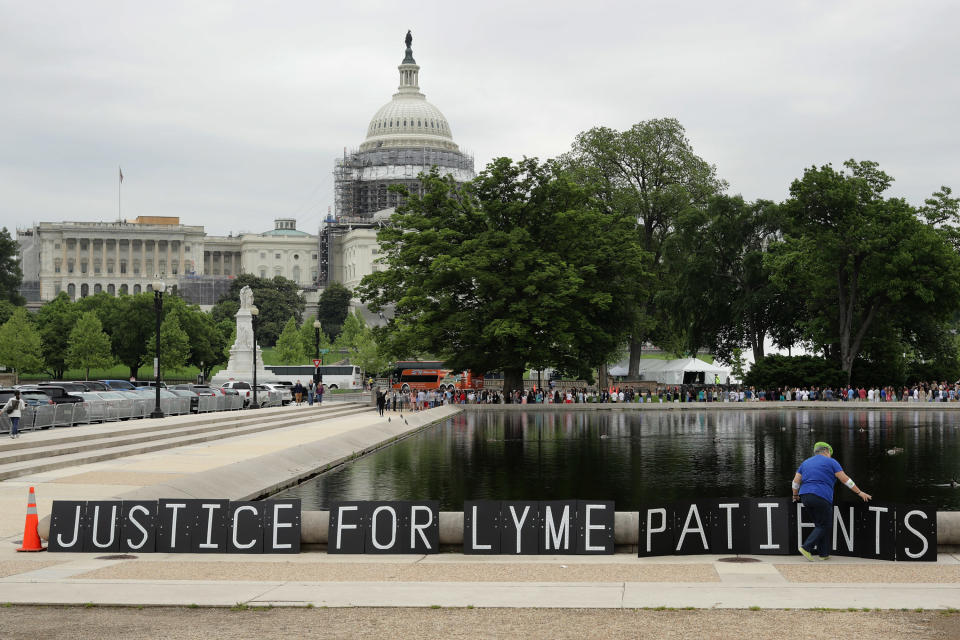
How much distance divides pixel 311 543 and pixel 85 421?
2791cm

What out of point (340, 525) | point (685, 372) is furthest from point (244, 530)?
point (685, 372)

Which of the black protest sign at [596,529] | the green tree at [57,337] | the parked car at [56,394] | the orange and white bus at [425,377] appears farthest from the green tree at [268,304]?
the black protest sign at [596,529]

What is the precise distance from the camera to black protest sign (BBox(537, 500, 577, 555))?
1572 cm

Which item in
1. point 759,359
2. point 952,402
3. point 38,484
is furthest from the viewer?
point 759,359

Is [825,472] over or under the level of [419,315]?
under

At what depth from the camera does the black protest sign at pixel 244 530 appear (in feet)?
52.5

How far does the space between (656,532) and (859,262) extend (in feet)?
195

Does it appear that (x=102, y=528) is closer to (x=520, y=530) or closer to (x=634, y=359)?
(x=520, y=530)

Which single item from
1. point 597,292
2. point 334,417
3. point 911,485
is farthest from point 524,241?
point 911,485

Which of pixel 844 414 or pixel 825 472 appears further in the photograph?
pixel 844 414

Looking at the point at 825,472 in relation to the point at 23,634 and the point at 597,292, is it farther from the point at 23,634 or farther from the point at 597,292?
the point at 597,292

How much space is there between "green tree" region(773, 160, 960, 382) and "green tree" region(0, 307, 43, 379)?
67.6 m

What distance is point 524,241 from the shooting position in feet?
226

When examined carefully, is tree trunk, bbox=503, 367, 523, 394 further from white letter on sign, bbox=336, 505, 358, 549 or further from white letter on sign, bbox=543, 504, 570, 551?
white letter on sign, bbox=543, 504, 570, 551
